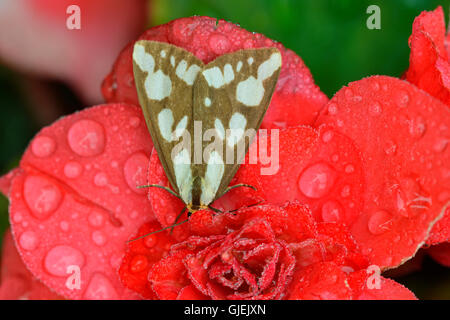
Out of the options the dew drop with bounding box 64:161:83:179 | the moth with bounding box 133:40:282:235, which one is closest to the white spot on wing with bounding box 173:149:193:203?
the moth with bounding box 133:40:282:235

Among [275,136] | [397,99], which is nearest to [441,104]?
[397,99]

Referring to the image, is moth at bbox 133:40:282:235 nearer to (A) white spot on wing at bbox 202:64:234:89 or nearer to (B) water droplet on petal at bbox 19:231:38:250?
(A) white spot on wing at bbox 202:64:234:89

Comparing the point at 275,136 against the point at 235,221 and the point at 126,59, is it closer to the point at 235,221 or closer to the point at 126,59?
the point at 235,221

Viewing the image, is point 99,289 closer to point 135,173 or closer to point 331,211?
point 135,173

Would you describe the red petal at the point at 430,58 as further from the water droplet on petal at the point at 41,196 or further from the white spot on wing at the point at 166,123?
the water droplet on petal at the point at 41,196

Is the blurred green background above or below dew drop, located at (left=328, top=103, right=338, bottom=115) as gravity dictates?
above

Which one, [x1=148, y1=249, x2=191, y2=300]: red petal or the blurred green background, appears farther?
the blurred green background

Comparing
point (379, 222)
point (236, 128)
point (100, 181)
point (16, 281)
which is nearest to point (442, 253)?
point (379, 222)
